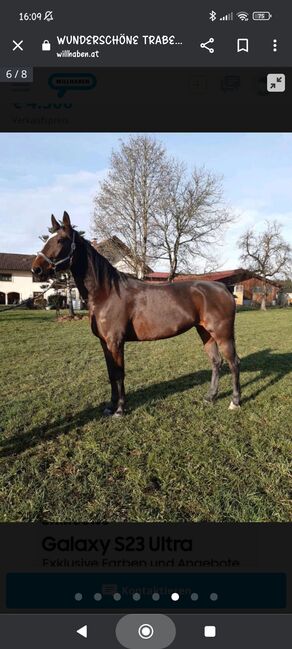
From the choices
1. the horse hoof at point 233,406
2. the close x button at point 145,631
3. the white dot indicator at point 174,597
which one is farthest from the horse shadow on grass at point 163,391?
the white dot indicator at point 174,597

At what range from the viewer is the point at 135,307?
3.98 metres

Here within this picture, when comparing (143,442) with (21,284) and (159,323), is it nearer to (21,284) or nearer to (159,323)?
(159,323)

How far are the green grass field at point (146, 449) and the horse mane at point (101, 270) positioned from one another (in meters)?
2.06

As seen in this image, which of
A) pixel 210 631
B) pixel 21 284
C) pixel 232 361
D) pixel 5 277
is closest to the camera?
pixel 210 631

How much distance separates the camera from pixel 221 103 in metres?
1.89

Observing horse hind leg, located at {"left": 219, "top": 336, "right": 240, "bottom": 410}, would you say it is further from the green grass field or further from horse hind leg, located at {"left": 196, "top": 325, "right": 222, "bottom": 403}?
horse hind leg, located at {"left": 196, "top": 325, "right": 222, "bottom": 403}

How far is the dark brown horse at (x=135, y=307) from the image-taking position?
151 inches

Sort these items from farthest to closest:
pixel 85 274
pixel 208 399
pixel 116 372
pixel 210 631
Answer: pixel 208 399 → pixel 116 372 → pixel 85 274 → pixel 210 631

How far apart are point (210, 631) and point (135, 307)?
3.21m

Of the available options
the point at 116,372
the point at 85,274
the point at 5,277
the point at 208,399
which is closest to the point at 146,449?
the point at 116,372
